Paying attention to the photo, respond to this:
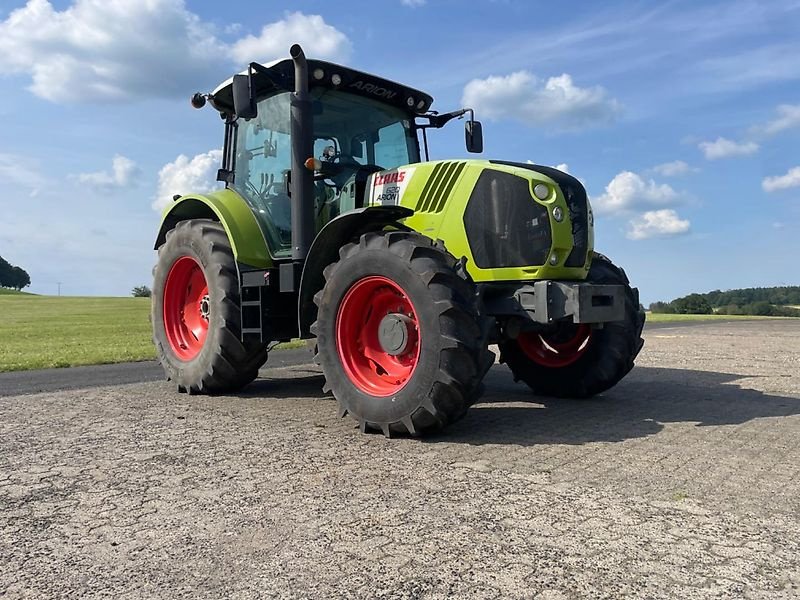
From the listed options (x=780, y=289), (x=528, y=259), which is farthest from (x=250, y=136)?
(x=780, y=289)

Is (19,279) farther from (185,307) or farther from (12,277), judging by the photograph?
(185,307)


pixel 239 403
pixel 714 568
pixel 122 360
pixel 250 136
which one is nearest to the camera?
pixel 714 568

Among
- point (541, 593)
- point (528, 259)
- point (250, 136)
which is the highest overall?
point (250, 136)

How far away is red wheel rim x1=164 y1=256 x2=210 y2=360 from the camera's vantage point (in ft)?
24.3

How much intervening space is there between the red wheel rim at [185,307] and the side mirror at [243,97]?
2.28 metres

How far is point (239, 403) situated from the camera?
20.7 ft

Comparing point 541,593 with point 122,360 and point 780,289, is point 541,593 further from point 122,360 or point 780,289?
point 780,289

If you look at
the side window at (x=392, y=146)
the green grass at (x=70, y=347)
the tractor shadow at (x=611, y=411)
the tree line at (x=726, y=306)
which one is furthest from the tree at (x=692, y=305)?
the side window at (x=392, y=146)

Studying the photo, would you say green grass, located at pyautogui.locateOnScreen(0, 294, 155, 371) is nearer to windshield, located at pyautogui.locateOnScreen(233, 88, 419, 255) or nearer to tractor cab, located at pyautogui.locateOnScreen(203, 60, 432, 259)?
tractor cab, located at pyautogui.locateOnScreen(203, 60, 432, 259)

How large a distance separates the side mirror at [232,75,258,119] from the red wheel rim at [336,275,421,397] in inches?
75.0

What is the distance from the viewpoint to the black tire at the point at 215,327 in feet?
21.0

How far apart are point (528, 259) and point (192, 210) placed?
4.25 metres

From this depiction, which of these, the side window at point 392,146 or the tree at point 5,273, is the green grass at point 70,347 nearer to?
the side window at point 392,146

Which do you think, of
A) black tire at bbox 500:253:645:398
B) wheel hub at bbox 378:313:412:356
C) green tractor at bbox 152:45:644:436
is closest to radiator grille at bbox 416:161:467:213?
green tractor at bbox 152:45:644:436
